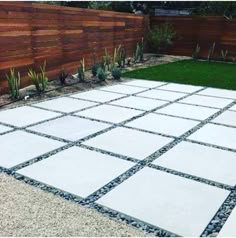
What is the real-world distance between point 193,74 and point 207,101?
3056 millimetres

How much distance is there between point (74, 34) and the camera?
7.88 meters

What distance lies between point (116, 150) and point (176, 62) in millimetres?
8190

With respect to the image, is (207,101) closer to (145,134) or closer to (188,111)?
(188,111)

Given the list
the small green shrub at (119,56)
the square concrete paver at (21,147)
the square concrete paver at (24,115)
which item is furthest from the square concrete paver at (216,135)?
the small green shrub at (119,56)

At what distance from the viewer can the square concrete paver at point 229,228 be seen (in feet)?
7.02

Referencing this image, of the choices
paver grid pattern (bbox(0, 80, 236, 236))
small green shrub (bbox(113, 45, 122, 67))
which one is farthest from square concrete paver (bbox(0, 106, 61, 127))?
small green shrub (bbox(113, 45, 122, 67))

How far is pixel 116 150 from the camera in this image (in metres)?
3.55

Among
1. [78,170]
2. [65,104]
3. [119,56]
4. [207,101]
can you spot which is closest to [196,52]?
[119,56]

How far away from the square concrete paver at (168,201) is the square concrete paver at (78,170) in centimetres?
20

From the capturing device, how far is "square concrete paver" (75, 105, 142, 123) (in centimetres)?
479

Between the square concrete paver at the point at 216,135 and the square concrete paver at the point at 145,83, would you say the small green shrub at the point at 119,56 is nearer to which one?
the square concrete paver at the point at 145,83

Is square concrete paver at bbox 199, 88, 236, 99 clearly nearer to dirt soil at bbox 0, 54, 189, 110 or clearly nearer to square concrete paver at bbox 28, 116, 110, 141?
dirt soil at bbox 0, 54, 189, 110

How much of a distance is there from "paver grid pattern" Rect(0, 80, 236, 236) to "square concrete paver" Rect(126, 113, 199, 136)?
0.04 feet

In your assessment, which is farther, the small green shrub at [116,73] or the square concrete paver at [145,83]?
the small green shrub at [116,73]
